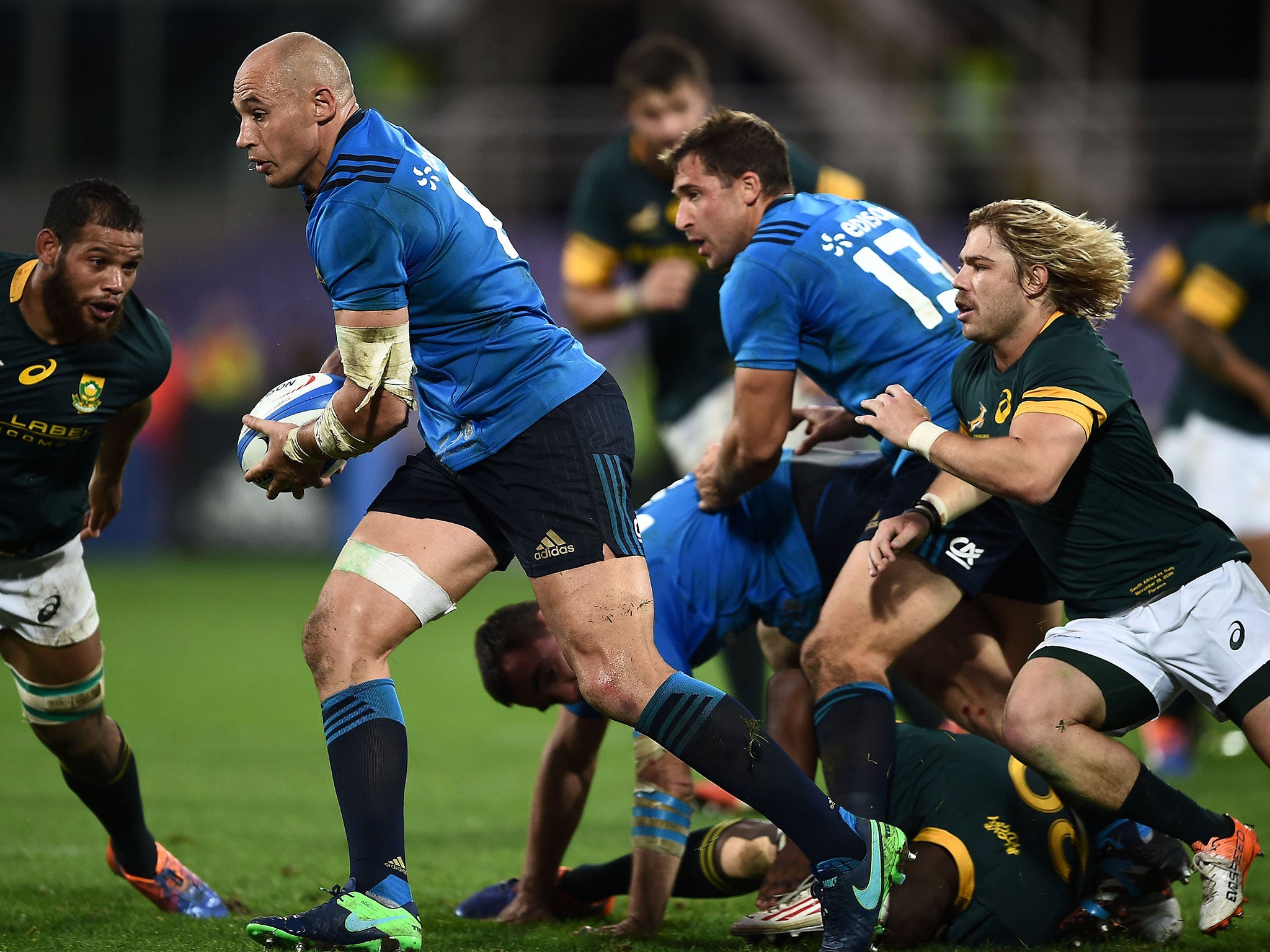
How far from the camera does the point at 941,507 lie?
441 cm

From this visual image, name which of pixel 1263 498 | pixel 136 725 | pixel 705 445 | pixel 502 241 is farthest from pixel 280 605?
pixel 502 241

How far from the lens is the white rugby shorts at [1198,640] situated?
4078 millimetres

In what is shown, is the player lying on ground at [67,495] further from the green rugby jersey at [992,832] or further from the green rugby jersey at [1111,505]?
the green rugby jersey at [1111,505]

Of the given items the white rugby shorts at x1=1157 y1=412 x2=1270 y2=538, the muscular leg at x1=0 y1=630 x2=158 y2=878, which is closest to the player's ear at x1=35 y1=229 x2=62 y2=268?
the muscular leg at x1=0 y1=630 x2=158 y2=878

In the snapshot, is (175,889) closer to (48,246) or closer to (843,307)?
(48,246)

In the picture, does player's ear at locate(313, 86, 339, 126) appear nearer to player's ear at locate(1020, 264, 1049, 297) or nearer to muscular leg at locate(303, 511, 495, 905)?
muscular leg at locate(303, 511, 495, 905)

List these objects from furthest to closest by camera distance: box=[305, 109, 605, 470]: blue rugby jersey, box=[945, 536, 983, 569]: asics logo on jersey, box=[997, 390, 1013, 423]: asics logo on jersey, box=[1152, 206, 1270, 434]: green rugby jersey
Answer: box=[1152, 206, 1270, 434]: green rugby jersey < box=[945, 536, 983, 569]: asics logo on jersey < box=[997, 390, 1013, 423]: asics logo on jersey < box=[305, 109, 605, 470]: blue rugby jersey

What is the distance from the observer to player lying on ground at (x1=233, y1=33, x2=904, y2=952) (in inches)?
150

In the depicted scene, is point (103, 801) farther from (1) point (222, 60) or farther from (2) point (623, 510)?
(1) point (222, 60)

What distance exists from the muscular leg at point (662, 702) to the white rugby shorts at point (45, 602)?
182 cm

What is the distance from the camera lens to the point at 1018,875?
428cm

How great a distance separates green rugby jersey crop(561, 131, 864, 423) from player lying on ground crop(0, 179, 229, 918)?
295 centimetres

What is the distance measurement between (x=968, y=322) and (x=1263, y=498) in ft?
13.1

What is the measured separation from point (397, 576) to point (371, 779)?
1.77 ft
